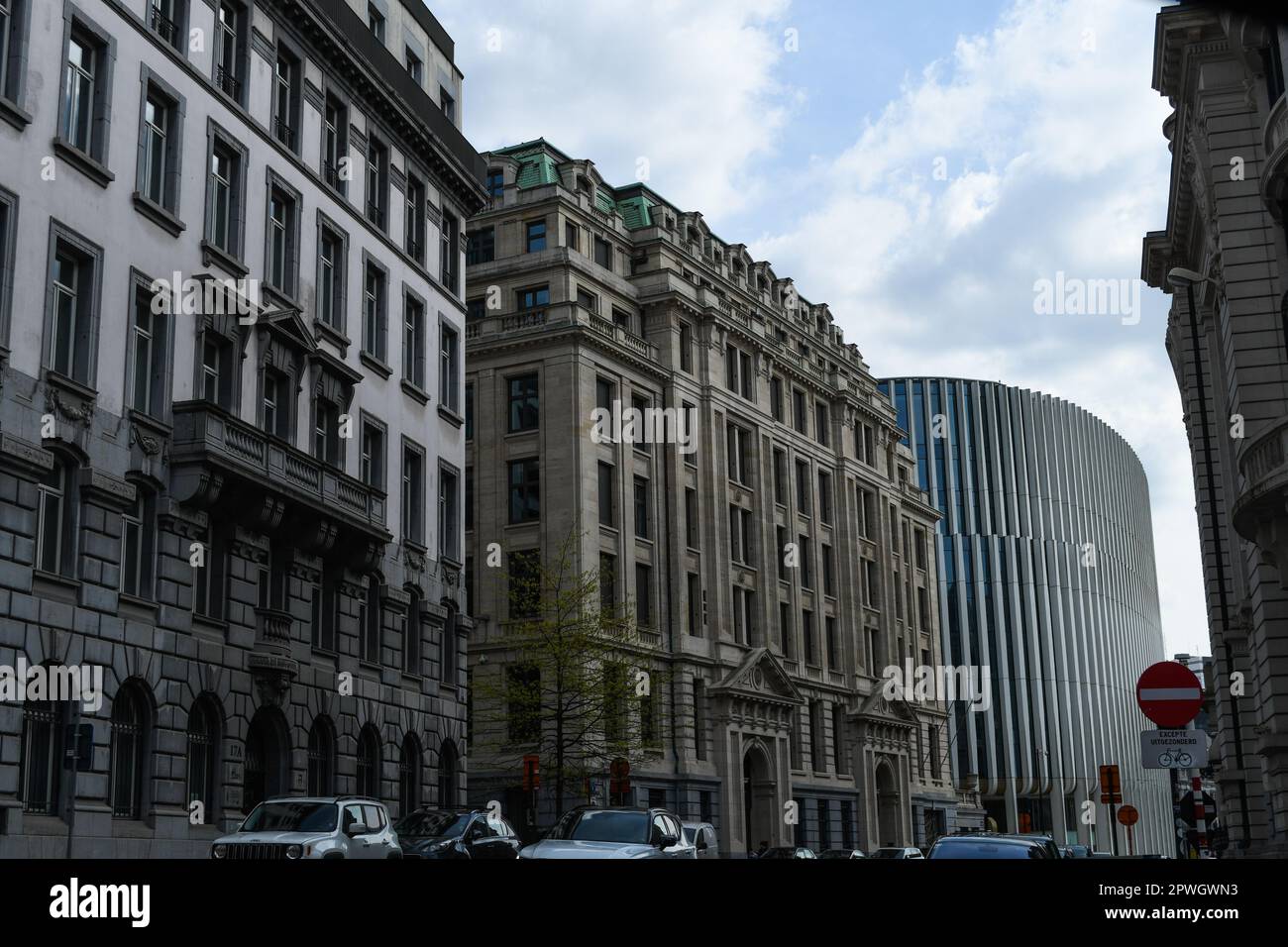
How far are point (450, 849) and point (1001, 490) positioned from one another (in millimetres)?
111905

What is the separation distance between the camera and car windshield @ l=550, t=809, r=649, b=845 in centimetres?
2239

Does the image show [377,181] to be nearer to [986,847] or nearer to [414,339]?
[414,339]

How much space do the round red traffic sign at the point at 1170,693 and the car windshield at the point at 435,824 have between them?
14548mm

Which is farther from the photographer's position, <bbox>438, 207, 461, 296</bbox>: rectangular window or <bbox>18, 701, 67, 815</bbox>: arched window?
<bbox>438, 207, 461, 296</bbox>: rectangular window

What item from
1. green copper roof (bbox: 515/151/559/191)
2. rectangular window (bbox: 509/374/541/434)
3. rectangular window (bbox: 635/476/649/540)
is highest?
green copper roof (bbox: 515/151/559/191)

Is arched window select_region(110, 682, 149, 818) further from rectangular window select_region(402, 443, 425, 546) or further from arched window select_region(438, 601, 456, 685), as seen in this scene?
arched window select_region(438, 601, 456, 685)

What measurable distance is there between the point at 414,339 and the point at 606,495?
64.6 feet

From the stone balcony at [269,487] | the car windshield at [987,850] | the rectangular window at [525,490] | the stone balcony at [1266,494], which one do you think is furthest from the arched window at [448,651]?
the car windshield at [987,850]

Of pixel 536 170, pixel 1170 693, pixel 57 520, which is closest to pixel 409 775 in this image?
pixel 57 520

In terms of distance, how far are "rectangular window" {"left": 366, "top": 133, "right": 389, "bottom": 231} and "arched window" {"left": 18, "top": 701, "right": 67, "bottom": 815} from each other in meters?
19.7

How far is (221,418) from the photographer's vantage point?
105 feet

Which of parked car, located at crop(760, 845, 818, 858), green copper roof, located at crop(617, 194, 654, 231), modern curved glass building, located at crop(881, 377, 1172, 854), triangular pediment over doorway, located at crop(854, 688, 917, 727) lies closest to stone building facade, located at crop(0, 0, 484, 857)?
parked car, located at crop(760, 845, 818, 858)

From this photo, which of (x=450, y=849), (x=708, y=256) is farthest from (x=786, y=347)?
(x=450, y=849)

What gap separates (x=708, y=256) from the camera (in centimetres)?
7656
